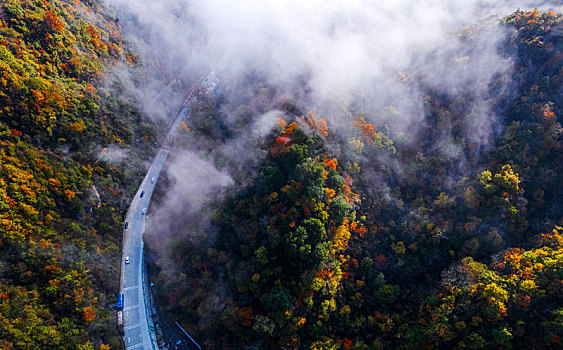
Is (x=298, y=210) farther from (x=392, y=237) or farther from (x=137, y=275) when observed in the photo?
(x=137, y=275)

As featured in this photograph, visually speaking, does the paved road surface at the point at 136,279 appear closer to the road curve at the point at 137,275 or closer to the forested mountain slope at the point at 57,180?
the road curve at the point at 137,275

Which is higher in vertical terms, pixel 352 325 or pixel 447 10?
pixel 447 10

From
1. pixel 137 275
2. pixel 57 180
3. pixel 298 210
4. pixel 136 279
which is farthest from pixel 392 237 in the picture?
pixel 57 180

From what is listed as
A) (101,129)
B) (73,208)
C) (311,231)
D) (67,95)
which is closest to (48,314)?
(73,208)

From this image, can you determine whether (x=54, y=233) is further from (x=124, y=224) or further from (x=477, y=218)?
(x=477, y=218)

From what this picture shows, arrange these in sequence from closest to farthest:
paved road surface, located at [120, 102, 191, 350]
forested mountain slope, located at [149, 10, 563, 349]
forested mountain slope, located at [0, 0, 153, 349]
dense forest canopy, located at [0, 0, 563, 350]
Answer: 1. forested mountain slope, located at [0, 0, 153, 349]
2. dense forest canopy, located at [0, 0, 563, 350]
3. forested mountain slope, located at [149, 10, 563, 349]
4. paved road surface, located at [120, 102, 191, 350]

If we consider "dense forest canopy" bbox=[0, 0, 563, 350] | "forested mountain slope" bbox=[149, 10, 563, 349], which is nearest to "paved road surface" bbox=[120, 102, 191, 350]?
"dense forest canopy" bbox=[0, 0, 563, 350]

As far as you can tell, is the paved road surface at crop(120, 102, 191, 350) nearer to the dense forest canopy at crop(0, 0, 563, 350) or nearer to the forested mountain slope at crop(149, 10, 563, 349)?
the dense forest canopy at crop(0, 0, 563, 350)

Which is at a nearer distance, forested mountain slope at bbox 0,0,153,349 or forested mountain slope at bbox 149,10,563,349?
forested mountain slope at bbox 0,0,153,349
